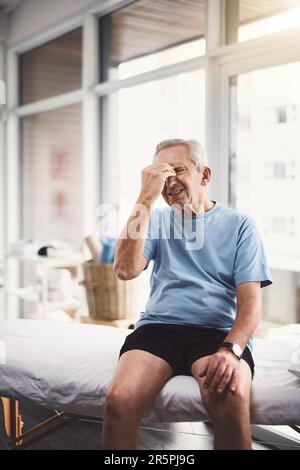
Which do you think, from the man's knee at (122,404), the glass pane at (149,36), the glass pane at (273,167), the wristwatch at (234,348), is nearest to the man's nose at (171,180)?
the wristwatch at (234,348)

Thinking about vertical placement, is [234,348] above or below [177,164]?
below

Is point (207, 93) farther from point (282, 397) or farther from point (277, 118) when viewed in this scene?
point (282, 397)

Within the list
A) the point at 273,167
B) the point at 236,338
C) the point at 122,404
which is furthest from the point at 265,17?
the point at 122,404

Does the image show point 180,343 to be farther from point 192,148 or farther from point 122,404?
point 192,148

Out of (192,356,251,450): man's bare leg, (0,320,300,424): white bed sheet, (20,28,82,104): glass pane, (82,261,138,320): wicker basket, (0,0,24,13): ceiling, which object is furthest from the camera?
(0,0,24,13): ceiling

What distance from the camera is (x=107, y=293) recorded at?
2.70m

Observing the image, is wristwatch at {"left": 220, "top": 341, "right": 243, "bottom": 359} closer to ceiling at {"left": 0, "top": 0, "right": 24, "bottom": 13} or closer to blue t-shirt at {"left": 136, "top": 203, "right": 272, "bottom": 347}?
blue t-shirt at {"left": 136, "top": 203, "right": 272, "bottom": 347}

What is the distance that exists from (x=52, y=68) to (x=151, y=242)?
2.73m

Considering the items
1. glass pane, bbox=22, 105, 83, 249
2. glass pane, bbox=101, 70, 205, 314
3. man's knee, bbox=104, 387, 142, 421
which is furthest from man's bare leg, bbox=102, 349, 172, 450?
glass pane, bbox=22, 105, 83, 249

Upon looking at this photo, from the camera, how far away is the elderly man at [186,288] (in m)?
1.34

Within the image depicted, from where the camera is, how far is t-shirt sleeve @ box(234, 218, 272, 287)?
57.8 inches

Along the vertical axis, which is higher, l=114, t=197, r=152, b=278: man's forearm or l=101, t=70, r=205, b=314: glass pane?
l=101, t=70, r=205, b=314: glass pane

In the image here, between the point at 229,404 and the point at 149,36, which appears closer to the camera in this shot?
the point at 229,404

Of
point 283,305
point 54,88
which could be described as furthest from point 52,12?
point 283,305
